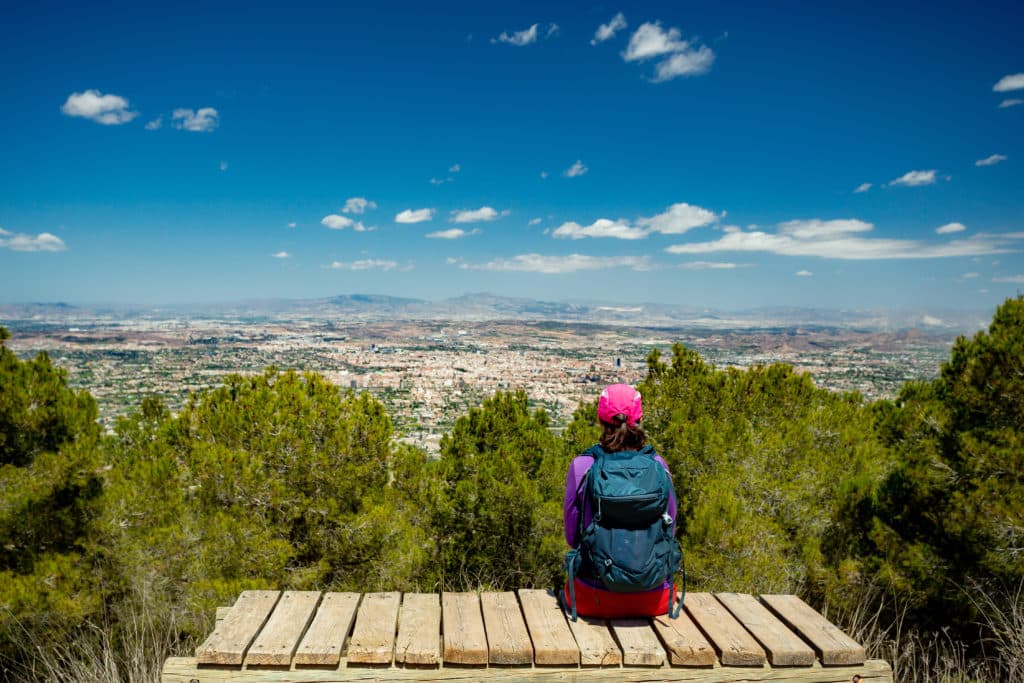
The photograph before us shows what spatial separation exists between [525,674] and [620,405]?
1.26 metres

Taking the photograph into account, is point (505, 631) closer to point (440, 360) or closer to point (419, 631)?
point (419, 631)

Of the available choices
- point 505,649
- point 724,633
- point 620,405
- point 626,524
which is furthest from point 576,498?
point 724,633

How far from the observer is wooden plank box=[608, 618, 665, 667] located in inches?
94.1

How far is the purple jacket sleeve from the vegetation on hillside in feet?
9.66

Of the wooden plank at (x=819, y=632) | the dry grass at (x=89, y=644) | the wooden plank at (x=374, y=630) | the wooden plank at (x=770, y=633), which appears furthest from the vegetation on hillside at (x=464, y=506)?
the wooden plank at (x=374, y=630)

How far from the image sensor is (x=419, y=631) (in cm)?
253

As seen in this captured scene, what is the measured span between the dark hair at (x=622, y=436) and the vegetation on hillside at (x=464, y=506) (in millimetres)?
3060

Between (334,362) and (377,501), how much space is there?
4973cm

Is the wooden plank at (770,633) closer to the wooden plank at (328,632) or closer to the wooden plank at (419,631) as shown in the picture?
the wooden plank at (419,631)

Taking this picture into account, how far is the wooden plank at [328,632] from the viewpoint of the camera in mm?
2344

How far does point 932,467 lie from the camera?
5.41 meters

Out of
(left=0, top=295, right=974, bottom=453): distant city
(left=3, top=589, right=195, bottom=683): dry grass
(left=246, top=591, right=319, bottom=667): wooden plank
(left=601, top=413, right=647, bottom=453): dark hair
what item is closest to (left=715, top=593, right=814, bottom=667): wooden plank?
(left=601, top=413, right=647, bottom=453): dark hair

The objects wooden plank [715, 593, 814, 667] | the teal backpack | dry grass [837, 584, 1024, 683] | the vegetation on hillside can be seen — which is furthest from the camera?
the vegetation on hillside

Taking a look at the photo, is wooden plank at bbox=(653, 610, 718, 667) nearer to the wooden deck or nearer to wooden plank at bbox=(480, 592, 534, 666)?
the wooden deck
